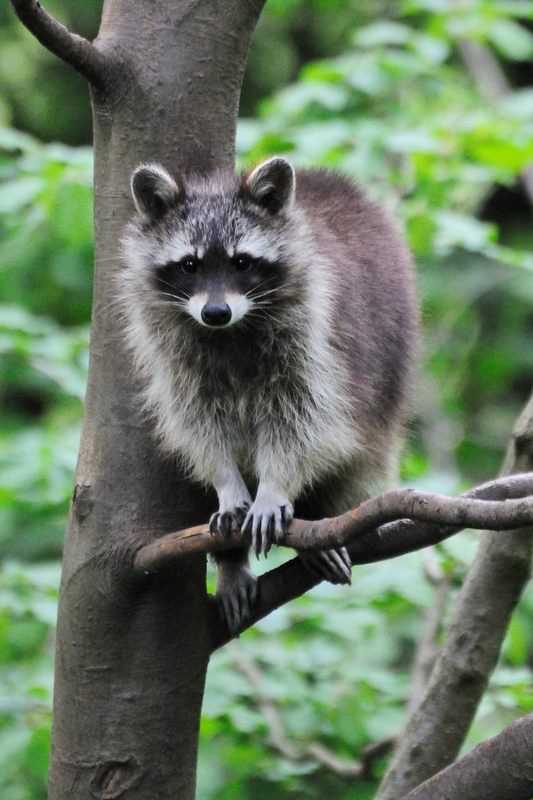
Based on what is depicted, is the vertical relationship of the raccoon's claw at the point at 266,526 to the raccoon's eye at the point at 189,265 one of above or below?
below

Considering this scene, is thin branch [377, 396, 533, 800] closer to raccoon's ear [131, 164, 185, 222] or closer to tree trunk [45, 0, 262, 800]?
tree trunk [45, 0, 262, 800]

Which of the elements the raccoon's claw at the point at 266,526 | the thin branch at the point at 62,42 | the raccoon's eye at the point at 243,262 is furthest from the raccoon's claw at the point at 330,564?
the thin branch at the point at 62,42

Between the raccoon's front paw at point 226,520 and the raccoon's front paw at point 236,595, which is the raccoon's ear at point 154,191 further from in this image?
the raccoon's front paw at point 236,595

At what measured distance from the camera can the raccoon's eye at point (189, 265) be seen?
6.88 feet

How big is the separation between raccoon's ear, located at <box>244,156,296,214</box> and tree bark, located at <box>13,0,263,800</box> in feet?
0.54

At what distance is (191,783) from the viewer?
1.81m

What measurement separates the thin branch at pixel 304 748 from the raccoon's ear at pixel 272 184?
3.62 feet

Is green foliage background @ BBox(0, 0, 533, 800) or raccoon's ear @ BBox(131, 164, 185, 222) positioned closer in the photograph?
raccoon's ear @ BBox(131, 164, 185, 222)

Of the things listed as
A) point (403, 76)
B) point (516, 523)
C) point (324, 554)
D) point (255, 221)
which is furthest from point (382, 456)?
point (403, 76)

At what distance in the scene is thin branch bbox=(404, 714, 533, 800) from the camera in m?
1.39

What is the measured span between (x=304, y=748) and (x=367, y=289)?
1.09 meters

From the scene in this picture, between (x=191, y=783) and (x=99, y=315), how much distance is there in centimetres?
87

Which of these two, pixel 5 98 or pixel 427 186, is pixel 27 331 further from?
pixel 5 98

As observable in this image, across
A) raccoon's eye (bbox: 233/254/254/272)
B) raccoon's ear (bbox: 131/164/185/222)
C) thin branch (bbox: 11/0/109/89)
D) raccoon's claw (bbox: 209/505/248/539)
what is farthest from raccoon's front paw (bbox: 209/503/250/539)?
thin branch (bbox: 11/0/109/89)
